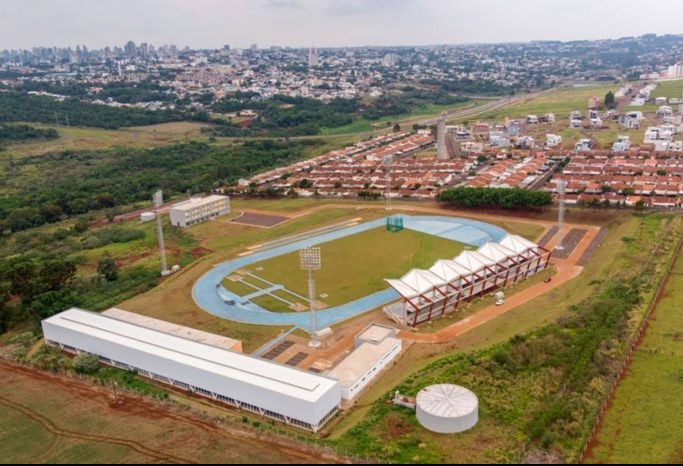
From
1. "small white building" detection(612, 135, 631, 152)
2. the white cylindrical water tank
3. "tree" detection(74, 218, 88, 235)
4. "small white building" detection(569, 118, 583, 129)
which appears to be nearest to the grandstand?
the white cylindrical water tank

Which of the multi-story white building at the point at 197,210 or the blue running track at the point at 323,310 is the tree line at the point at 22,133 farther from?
the blue running track at the point at 323,310

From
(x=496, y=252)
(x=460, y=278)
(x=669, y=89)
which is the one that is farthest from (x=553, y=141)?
(x=669, y=89)

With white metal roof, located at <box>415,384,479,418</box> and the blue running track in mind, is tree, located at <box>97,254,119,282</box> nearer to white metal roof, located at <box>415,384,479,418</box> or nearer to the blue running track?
the blue running track

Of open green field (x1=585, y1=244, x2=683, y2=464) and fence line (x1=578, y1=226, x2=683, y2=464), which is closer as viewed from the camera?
open green field (x1=585, y1=244, x2=683, y2=464)

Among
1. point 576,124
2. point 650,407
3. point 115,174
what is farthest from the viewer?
point 576,124

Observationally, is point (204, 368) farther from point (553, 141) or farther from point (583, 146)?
point (553, 141)

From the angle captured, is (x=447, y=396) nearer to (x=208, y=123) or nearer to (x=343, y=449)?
(x=343, y=449)

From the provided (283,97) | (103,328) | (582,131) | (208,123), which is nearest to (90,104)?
(208,123)

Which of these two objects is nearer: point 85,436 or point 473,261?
point 85,436
